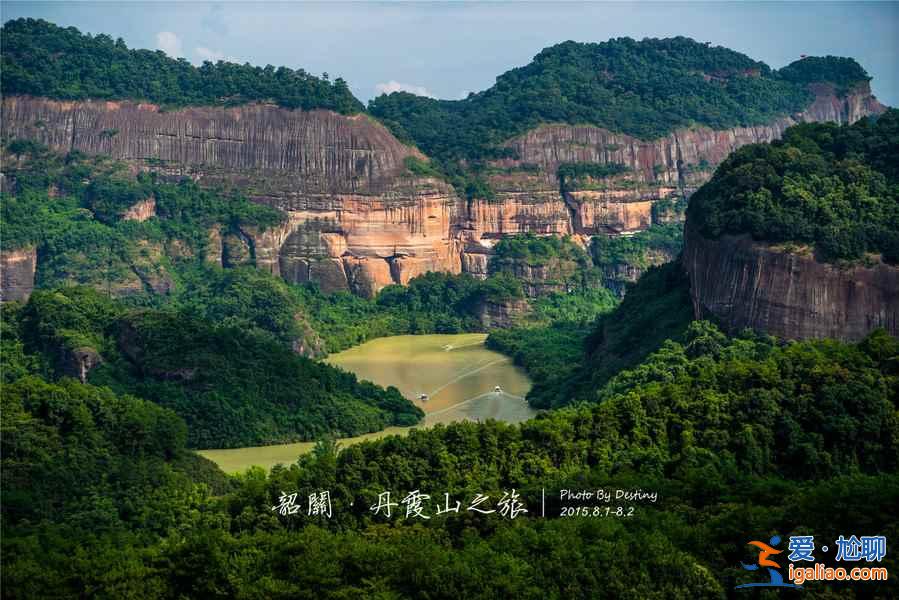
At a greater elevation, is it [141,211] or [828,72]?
[828,72]

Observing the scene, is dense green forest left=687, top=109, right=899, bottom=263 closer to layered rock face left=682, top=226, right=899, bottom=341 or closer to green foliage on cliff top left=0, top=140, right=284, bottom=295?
layered rock face left=682, top=226, right=899, bottom=341

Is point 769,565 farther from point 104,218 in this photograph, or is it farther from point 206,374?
point 104,218

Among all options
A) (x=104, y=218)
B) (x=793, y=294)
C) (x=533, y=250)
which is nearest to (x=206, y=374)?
(x=793, y=294)

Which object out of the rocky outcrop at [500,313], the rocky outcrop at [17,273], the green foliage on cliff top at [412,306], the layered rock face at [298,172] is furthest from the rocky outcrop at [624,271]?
the rocky outcrop at [17,273]

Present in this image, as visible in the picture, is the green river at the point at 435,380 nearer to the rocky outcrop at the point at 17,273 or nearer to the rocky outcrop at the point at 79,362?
the rocky outcrop at the point at 79,362

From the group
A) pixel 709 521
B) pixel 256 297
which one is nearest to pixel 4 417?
pixel 709 521

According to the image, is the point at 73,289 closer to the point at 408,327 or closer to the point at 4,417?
the point at 4,417
